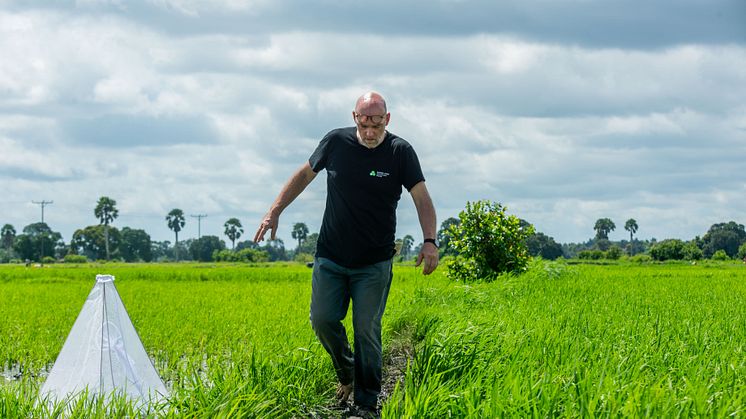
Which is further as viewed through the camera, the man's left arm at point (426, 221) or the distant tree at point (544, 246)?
the distant tree at point (544, 246)

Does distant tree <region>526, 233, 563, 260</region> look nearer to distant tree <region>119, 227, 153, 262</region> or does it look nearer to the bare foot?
distant tree <region>119, 227, 153, 262</region>

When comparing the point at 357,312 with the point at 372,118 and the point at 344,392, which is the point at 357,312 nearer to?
the point at 344,392

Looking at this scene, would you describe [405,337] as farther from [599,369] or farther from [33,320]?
[33,320]

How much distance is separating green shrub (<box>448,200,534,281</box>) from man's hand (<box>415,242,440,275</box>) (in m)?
10.6

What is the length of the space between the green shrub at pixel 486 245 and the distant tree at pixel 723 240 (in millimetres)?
93253

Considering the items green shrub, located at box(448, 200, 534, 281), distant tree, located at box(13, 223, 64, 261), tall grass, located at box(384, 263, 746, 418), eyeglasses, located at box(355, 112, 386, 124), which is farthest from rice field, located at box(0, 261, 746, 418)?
distant tree, located at box(13, 223, 64, 261)

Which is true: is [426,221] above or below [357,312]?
above

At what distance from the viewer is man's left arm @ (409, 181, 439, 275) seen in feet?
16.6

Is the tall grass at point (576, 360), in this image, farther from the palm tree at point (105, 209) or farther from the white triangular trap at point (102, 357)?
the palm tree at point (105, 209)

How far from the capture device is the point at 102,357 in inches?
181

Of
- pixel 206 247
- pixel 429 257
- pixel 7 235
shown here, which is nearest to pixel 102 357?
pixel 429 257

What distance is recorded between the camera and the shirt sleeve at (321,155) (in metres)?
5.22

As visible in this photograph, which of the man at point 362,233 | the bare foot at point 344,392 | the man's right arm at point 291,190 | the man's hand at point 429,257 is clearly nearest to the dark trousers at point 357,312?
the man at point 362,233

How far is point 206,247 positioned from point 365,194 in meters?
120
